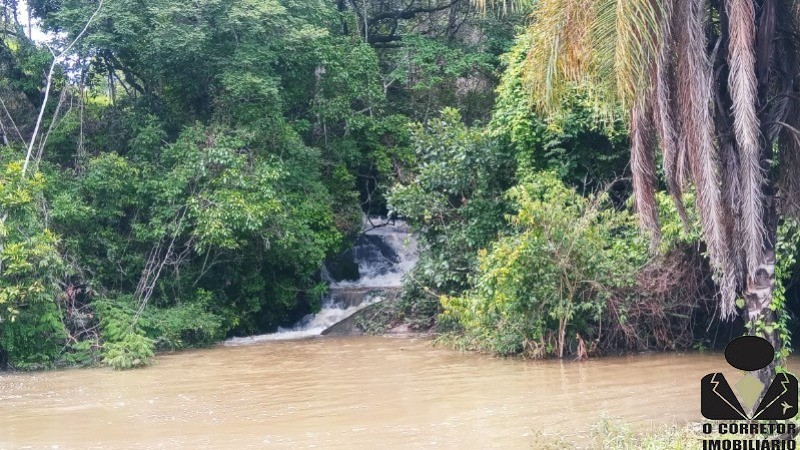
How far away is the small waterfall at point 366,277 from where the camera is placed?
74.3ft

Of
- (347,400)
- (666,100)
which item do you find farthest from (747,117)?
(347,400)

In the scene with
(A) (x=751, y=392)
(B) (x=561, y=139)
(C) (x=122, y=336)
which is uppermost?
(B) (x=561, y=139)

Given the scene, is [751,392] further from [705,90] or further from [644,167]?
[705,90]

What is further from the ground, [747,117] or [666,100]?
[666,100]

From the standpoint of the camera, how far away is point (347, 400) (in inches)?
522

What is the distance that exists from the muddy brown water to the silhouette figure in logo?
6.15ft

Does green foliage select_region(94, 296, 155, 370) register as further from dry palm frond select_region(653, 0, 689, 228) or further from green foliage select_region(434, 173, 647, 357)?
dry palm frond select_region(653, 0, 689, 228)

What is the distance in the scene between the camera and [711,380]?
7879 millimetres

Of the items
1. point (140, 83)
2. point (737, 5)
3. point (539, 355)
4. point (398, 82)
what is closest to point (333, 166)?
point (398, 82)

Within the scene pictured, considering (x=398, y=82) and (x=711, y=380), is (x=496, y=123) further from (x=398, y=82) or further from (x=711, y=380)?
(x=711, y=380)

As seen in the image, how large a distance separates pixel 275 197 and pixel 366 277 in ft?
18.4

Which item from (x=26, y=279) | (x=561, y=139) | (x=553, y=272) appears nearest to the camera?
(x=553, y=272)

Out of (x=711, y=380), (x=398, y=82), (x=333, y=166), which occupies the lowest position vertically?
(x=711, y=380)

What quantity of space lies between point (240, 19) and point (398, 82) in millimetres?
6568
